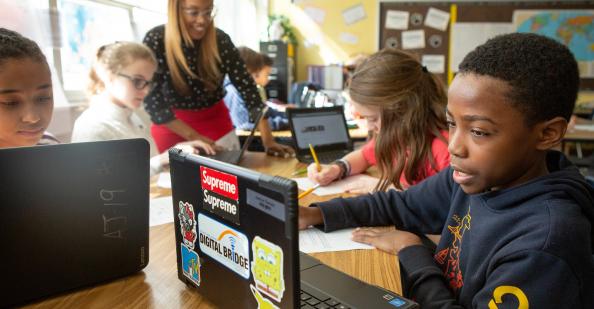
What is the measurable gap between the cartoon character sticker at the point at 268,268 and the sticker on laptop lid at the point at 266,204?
38 millimetres

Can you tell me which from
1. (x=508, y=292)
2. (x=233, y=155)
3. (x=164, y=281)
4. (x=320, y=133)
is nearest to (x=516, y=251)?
(x=508, y=292)

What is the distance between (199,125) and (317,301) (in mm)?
1486

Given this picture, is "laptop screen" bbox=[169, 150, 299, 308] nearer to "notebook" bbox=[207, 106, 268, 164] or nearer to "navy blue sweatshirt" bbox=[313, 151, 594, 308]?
"navy blue sweatshirt" bbox=[313, 151, 594, 308]

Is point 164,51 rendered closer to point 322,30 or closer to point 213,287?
point 213,287

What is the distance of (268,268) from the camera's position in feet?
1.68

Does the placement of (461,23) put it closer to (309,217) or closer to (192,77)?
(192,77)

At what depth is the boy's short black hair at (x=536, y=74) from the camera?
2.17 feet

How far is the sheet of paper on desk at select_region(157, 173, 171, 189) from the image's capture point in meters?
1.32

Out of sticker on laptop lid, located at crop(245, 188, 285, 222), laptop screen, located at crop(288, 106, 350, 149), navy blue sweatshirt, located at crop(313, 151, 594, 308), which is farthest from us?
laptop screen, located at crop(288, 106, 350, 149)

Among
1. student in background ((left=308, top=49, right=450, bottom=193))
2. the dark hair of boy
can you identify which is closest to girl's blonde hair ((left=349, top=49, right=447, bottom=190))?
student in background ((left=308, top=49, right=450, bottom=193))

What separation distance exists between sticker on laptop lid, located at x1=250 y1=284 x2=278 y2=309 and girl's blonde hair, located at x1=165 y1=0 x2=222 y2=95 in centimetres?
142

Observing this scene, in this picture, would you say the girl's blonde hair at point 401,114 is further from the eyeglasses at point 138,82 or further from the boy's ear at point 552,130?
the eyeglasses at point 138,82

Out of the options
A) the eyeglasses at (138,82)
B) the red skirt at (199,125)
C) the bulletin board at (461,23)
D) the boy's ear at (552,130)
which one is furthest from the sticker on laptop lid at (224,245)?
the bulletin board at (461,23)

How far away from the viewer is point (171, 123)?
1848mm
